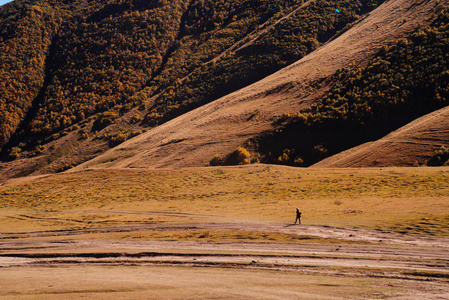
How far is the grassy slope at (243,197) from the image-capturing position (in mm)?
18797

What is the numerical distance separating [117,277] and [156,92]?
75786mm

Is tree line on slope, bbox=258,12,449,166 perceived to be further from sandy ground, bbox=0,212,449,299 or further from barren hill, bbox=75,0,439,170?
sandy ground, bbox=0,212,449,299

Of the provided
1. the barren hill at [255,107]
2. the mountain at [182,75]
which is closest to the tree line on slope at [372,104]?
the mountain at [182,75]

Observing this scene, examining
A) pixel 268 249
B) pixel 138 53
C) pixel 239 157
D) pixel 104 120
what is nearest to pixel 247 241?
pixel 268 249

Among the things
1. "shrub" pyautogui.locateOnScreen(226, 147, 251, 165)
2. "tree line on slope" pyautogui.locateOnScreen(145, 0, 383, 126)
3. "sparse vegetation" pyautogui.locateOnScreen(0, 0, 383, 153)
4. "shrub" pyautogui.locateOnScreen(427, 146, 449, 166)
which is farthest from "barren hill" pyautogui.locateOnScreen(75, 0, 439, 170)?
"shrub" pyautogui.locateOnScreen(427, 146, 449, 166)

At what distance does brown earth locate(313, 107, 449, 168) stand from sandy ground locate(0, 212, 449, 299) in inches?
767

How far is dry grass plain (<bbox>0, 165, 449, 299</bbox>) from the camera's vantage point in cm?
1044

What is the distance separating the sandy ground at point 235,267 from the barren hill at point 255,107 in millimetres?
28795

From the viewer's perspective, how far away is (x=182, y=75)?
8531cm

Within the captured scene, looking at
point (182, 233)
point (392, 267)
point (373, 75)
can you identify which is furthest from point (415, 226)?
point (373, 75)

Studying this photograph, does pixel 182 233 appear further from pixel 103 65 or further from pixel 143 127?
pixel 103 65

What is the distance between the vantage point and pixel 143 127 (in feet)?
232

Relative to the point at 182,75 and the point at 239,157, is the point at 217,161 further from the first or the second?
the point at 182,75

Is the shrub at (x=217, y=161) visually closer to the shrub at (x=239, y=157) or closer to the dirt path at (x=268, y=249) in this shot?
the shrub at (x=239, y=157)
